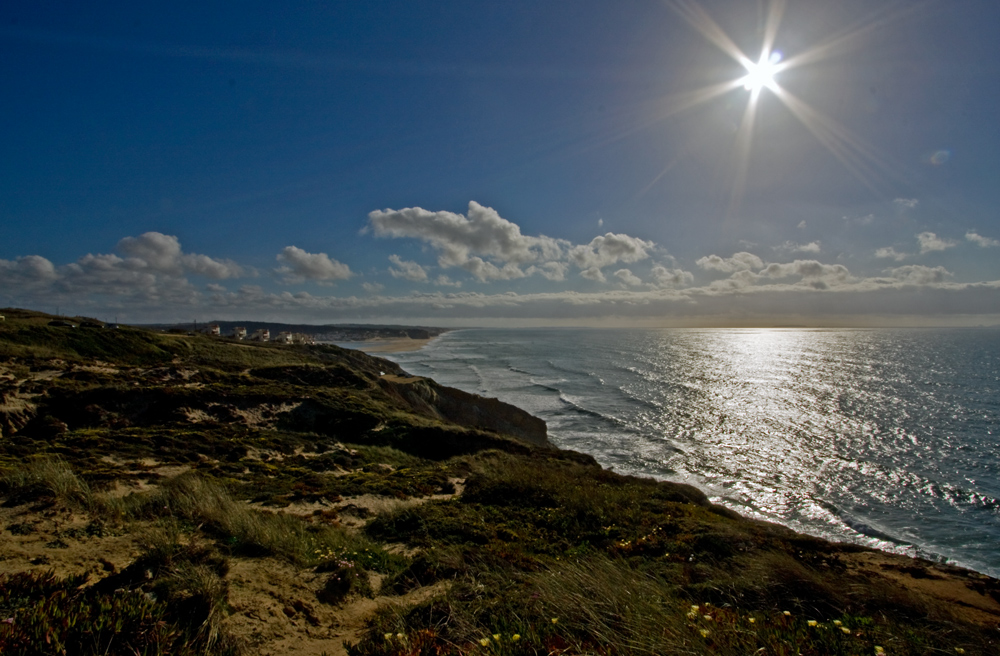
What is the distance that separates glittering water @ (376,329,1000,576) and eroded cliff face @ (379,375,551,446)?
7.63ft

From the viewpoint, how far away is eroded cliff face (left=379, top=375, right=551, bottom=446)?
34.4 m

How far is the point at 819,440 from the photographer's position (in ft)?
101

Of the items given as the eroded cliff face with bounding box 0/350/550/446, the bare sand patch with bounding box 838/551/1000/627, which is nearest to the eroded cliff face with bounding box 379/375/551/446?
the eroded cliff face with bounding box 0/350/550/446

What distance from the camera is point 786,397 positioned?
47688 mm

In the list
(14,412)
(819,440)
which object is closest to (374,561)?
(14,412)

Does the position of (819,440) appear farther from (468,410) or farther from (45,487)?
Answer: (45,487)

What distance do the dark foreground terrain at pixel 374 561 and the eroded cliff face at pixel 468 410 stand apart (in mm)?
15604

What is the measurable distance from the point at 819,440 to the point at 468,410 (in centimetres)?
2736

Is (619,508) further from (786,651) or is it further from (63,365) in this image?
(63,365)

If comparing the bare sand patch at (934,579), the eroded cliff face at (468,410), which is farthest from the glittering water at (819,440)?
the bare sand patch at (934,579)

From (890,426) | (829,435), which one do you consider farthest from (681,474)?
(890,426)

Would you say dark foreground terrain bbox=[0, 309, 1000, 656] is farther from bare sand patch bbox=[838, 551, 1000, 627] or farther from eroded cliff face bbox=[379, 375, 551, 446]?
eroded cliff face bbox=[379, 375, 551, 446]

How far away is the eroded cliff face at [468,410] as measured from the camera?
34.4 m

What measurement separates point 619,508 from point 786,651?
8.24m
